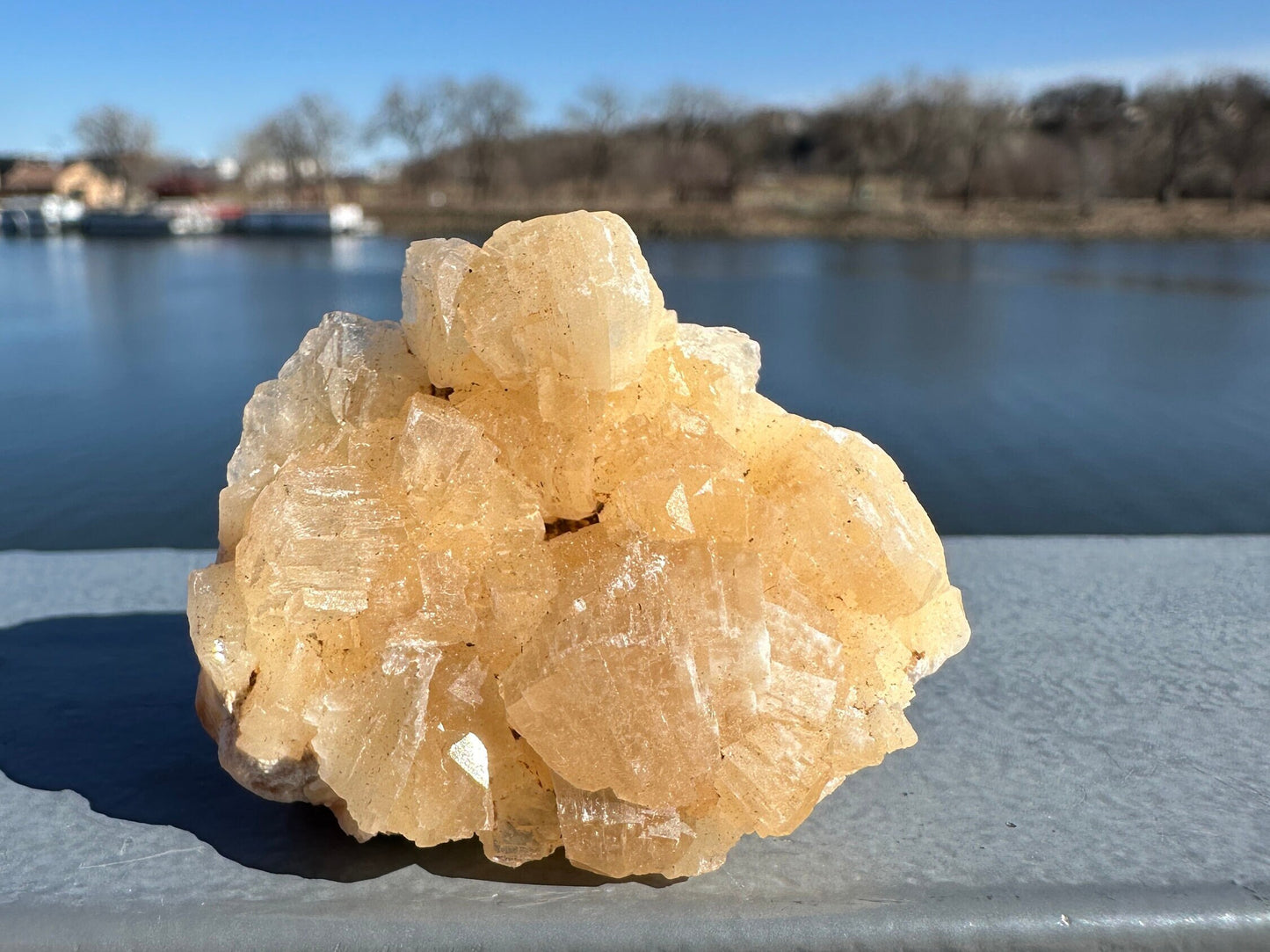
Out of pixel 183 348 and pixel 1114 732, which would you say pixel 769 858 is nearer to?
pixel 1114 732

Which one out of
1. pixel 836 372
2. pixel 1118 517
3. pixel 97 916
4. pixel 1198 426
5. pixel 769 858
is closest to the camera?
pixel 97 916

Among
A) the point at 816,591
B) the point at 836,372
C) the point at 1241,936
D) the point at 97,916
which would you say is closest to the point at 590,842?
the point at 816,591

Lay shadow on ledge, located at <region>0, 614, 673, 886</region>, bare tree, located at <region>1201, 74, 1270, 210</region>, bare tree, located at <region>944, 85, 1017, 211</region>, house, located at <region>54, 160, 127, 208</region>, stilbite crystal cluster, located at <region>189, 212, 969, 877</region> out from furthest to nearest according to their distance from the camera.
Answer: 1. house, located at <region>54, 160, 127, 208</region>
2. bare tree, located at <region>944, 85, 1017, 211</region>
3. bare tree, located at <region>1201, 74, 1270, 210</region>
4. shadow on ledge, located at <region>0, 614, 673, 886</region>
5. stilbite crystal cluster, located at <region>189, 212, 969, 877</region>

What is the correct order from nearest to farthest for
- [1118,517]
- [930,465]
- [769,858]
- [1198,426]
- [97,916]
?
[97,916] < [769,858] < [1118,517] < [930,465] < [1198,426]

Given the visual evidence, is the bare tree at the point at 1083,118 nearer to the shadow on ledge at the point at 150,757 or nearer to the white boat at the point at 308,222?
the white boat at the point at 308,222

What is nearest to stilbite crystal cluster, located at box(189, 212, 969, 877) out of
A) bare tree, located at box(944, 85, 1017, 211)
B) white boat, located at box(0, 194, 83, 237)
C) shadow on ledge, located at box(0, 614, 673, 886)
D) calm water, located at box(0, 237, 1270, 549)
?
shadow on ledge, located at box(0, 614, 673, 886)

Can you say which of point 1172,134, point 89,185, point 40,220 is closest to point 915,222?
point 1172,134

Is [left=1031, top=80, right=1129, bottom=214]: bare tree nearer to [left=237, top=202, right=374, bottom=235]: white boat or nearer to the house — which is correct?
[left=237, top=202, right=374, bottom=235]: white boat
